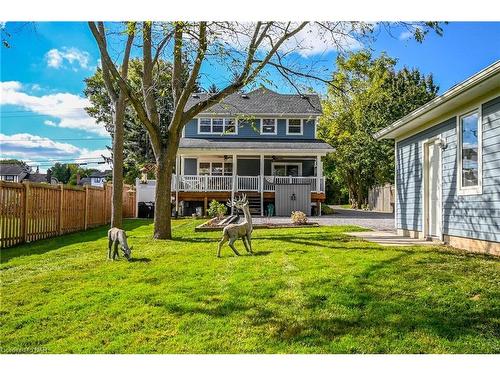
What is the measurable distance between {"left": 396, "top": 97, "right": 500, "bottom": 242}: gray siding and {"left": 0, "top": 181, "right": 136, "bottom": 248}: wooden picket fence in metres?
6.69

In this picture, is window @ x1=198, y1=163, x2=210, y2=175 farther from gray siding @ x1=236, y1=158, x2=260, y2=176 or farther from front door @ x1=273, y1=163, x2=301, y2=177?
front door @ x1=273, y1=163, x2=301, y2=177

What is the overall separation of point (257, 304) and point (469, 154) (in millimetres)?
3904

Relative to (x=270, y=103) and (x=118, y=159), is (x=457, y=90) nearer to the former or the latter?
(x=118, y=159)

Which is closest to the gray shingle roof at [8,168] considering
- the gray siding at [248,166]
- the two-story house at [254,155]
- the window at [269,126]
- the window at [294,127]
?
the two-story house at [254,155]

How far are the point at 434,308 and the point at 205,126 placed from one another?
15.5 meters

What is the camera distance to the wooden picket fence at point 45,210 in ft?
22.6

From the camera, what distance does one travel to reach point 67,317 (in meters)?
3.42

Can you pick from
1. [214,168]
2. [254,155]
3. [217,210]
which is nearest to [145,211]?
[217,210]

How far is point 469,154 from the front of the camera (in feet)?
19.2
